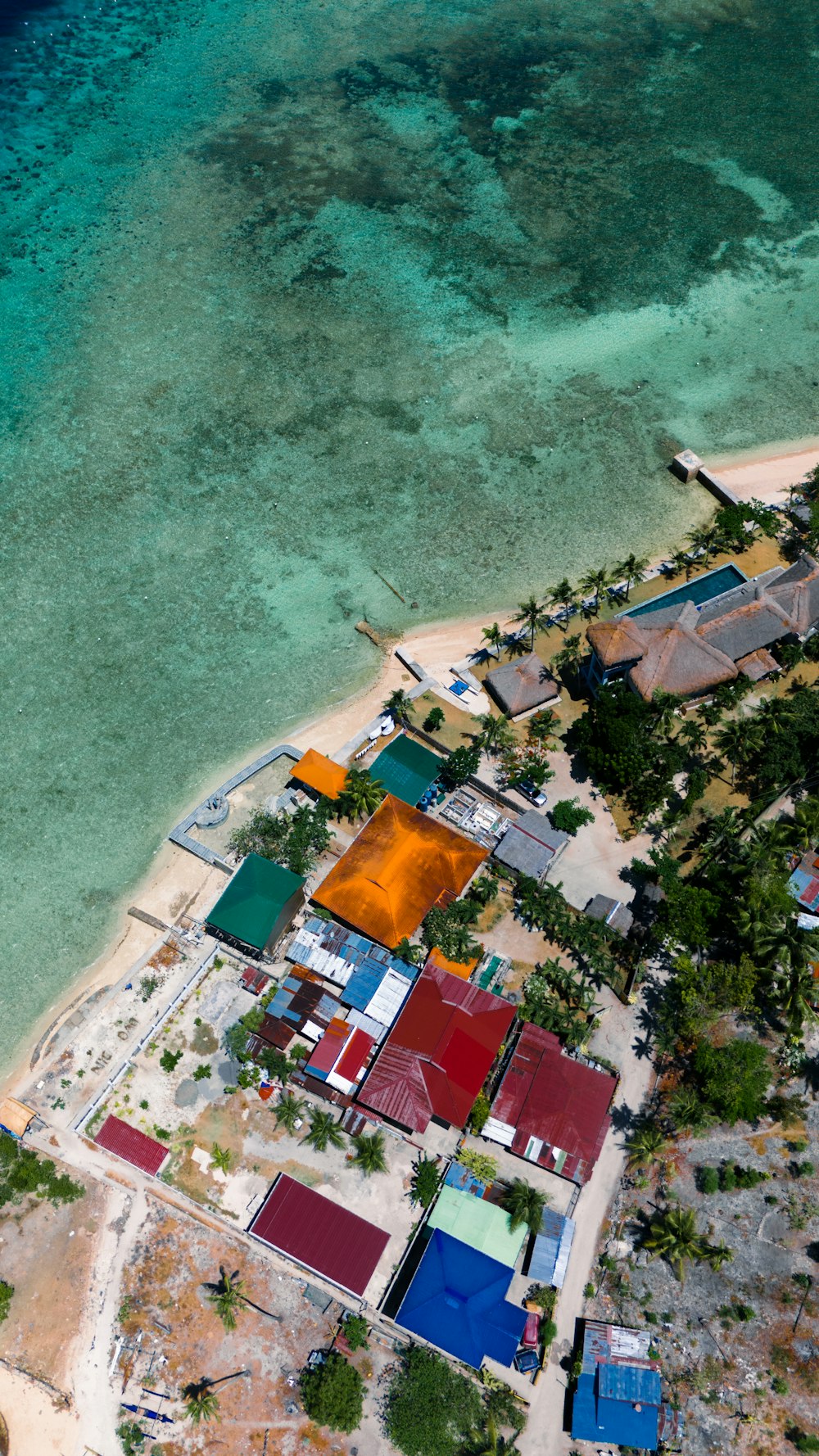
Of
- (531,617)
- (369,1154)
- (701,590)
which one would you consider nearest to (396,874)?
(369,1154)

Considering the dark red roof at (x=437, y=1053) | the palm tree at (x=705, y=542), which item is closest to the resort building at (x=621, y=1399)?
the dark red roof at (x=437, y=1053)

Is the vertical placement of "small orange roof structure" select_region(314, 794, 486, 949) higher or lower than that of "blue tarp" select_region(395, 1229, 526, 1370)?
higher

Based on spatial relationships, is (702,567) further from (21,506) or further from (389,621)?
(21,506)

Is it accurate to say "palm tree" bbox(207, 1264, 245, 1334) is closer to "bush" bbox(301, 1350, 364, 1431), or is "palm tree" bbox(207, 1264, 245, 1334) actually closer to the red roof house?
"bush" bbox(301, 1350, 364, 1431)

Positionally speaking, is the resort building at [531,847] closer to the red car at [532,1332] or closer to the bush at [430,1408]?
the red car at [532,1332]

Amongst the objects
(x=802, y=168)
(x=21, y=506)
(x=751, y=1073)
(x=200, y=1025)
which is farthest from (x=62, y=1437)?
(x=802, y=168)

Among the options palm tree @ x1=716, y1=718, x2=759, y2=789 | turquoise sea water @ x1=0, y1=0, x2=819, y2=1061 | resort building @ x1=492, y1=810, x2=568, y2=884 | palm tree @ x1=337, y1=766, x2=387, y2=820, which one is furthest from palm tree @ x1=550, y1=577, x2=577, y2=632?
palm tree @ x1=337, y1=766, x2=387, y2=820

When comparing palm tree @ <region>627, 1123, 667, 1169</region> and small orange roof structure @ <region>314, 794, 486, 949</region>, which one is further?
small orange roof structure @ <region>314, 794, 486, 949</region>
